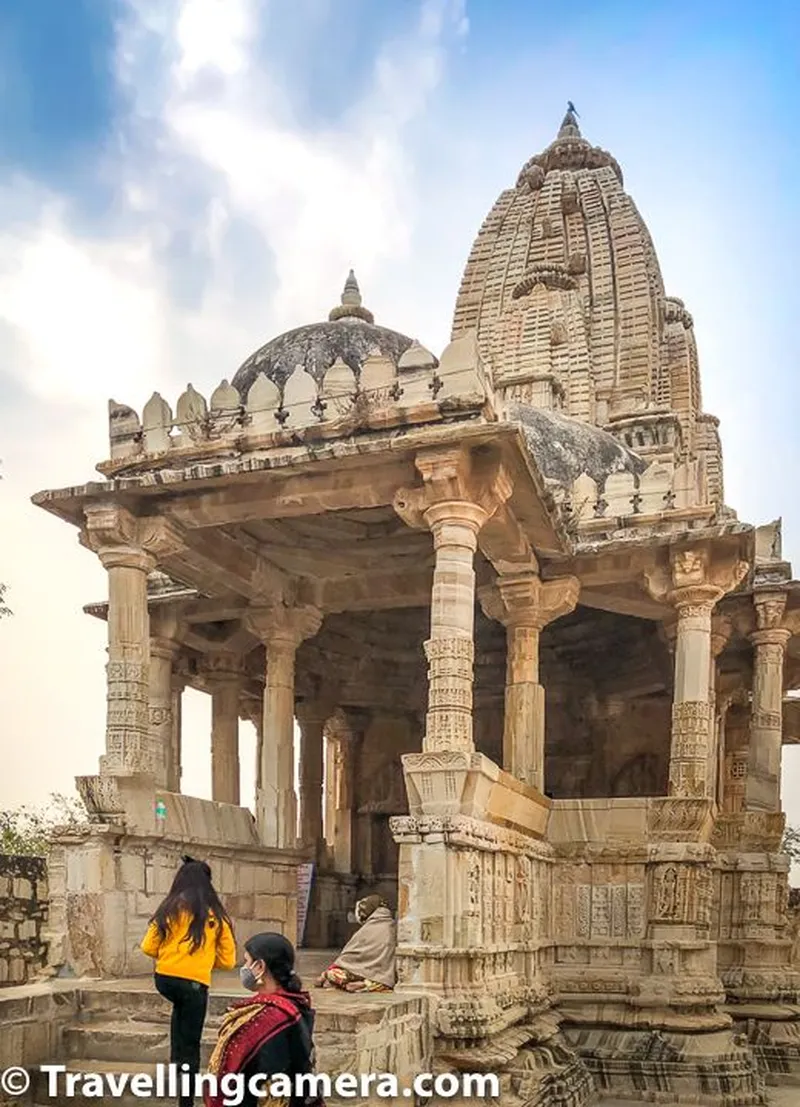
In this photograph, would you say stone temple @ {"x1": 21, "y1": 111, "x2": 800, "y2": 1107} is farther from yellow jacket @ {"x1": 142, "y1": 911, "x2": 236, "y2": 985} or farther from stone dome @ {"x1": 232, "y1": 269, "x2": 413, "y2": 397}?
yellow jacket @ {"x1": 142, "y1": 911, "x2": 236, "y2": 985}

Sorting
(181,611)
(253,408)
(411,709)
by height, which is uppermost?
(253,408)

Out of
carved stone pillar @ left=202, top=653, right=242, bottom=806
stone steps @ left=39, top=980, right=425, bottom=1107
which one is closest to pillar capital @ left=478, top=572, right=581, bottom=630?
carved stone pillar @ left=202, top=653, right=242, bottom=806

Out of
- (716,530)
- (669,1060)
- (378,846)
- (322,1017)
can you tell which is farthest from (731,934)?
(322,1017)

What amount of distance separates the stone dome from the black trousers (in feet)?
29.3

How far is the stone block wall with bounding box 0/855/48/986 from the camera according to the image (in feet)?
39.2

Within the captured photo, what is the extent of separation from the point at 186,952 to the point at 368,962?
10.6 ft

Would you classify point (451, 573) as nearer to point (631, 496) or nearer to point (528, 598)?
point (528, 598)

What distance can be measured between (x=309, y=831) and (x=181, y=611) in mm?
5143

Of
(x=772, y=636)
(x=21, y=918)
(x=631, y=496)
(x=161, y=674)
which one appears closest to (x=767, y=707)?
(x=772, y=636)

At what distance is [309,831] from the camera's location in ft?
63.3

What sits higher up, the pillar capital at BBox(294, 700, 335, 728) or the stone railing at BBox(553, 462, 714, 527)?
the stone railing at BBox(553, 462, 714, 527)

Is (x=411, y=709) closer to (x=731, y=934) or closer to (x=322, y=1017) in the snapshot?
(x=731, y=934)

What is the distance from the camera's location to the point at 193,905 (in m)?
7.33

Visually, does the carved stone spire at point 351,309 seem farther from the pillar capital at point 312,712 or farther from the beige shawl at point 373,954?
the beige shawl at point 373,954
